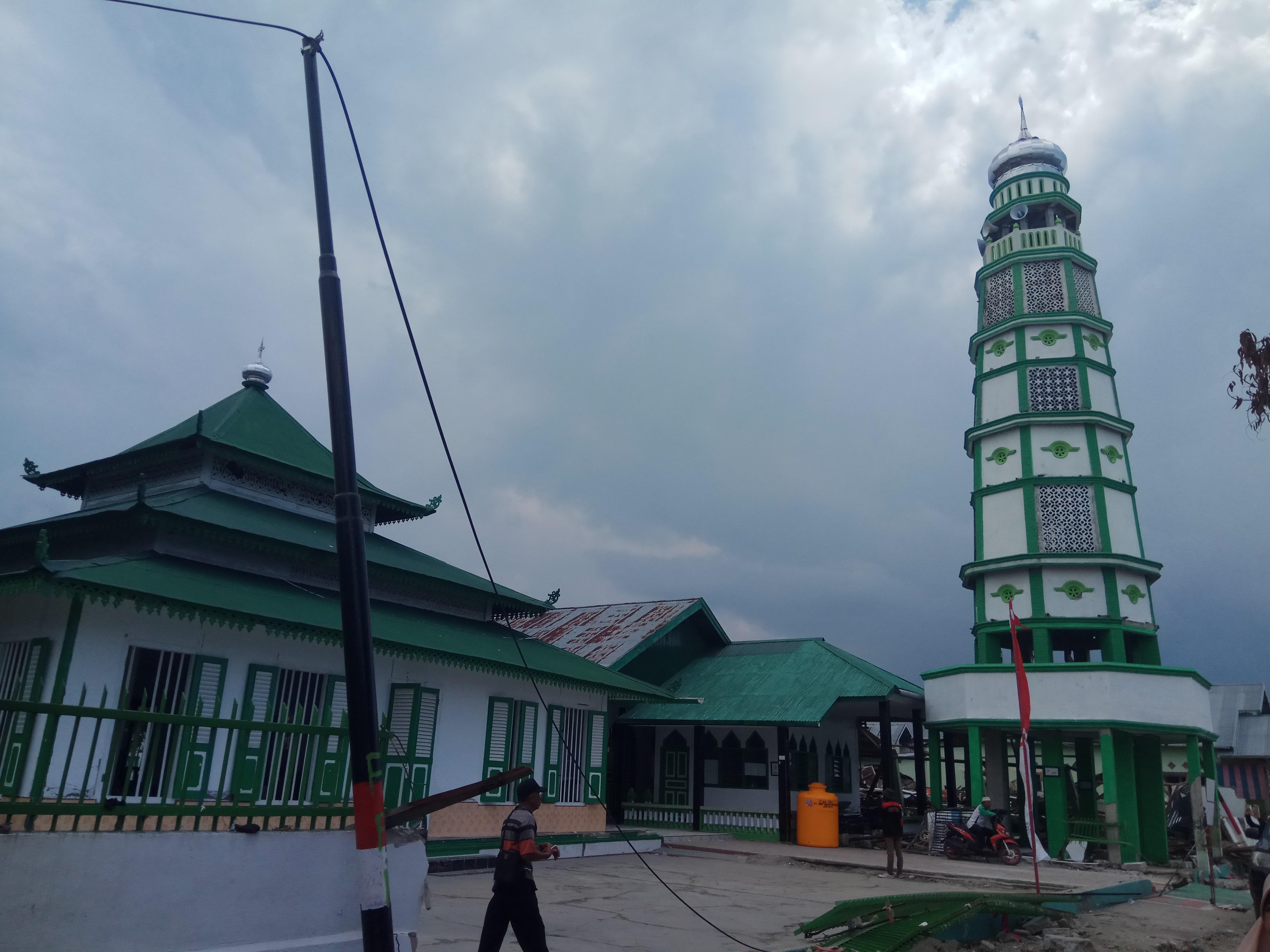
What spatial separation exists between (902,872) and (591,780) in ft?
21.5

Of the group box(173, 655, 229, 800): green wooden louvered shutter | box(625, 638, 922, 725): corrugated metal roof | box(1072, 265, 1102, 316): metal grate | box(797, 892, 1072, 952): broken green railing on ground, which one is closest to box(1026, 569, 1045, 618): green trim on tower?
box(625, 638, 922, 725): corrugated metal roof

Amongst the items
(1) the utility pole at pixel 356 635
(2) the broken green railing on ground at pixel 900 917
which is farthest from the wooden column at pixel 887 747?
(1) the utility pole at pixel 356 635

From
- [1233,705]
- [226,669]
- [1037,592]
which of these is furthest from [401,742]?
[1233,705]

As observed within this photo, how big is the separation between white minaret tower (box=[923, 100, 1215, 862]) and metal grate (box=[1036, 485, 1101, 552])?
0.10ft

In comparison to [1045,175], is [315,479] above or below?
below

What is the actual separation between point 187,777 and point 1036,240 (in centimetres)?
2640

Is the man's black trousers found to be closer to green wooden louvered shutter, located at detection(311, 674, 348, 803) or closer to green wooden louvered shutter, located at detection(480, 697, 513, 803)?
green wooden louvered shutter, located at detection(311, 674, 348, 803)

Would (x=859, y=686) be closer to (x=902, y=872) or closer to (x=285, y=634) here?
(x=902, y=872)

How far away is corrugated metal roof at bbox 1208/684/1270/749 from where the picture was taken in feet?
120

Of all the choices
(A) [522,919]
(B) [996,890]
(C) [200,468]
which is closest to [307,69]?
(A) [522,919]

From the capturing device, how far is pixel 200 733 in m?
10.9

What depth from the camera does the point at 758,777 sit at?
2178 cm

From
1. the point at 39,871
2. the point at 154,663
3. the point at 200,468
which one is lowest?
the point at 39,871

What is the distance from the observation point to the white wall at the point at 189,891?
16.2 ft
